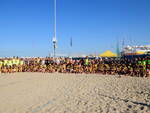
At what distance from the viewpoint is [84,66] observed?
1778cm

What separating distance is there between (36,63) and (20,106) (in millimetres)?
13419

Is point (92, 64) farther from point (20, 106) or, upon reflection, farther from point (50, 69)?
point (20, 106)

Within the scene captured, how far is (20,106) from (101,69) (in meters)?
11.8

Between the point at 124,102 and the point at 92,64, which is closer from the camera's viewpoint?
the point at 124,102

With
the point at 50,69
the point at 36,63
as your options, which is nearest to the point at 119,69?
the point at 50,69

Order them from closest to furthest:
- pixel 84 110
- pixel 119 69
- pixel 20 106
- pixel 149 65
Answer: pixel 84 110 → pixel 20 106 → pixel 149 65 → pixel 119 69

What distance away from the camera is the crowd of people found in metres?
15.0

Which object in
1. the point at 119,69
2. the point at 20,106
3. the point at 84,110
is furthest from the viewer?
the point at 119,69

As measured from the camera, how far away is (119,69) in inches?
638

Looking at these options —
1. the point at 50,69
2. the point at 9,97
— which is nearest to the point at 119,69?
the point at 50,69

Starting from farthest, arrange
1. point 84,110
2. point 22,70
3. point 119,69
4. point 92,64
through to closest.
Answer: point 22,70 < point 92,64 < point 119,69 < point 84,110

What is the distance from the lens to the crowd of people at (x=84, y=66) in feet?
49.2

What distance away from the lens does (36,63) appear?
754 inches

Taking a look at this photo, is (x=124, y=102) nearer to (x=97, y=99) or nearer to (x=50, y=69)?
(x=97, y=99)
